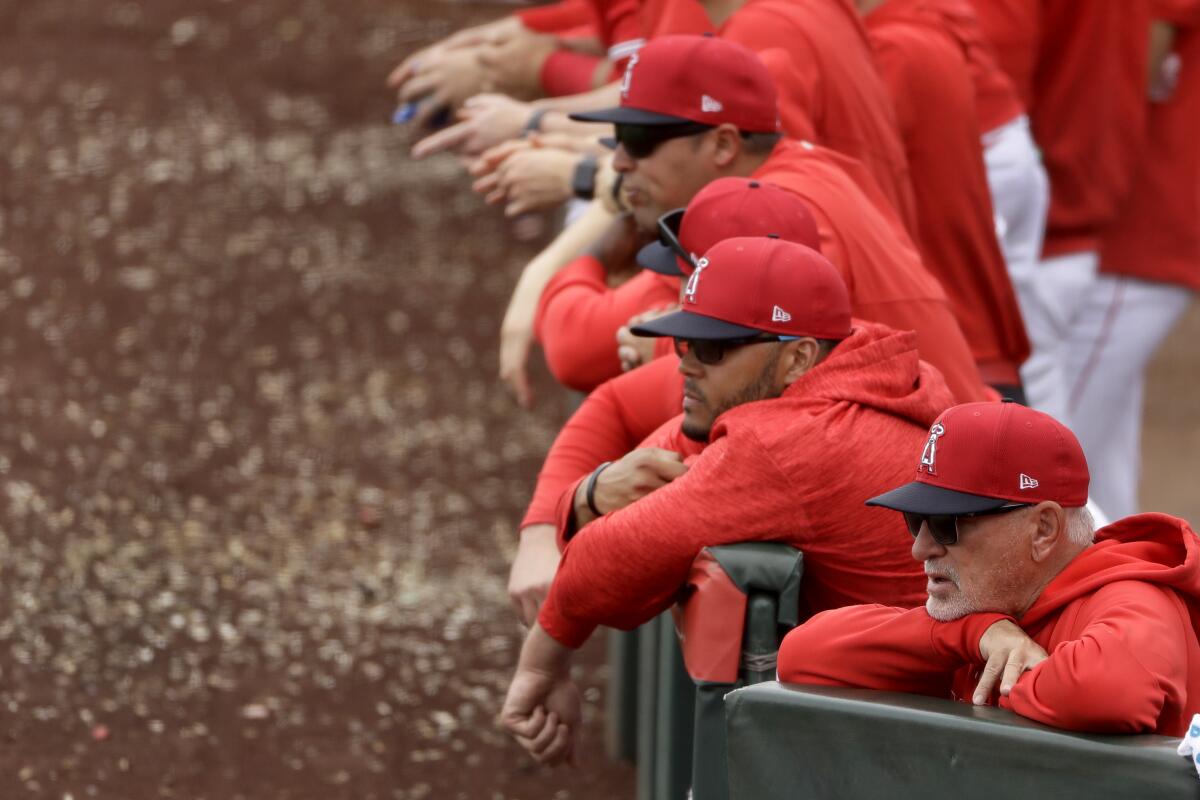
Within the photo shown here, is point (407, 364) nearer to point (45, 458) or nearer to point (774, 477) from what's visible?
point (45, 458)

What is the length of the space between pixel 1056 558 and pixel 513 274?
6085 mm

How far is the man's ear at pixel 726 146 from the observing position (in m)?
Answer: 3.22

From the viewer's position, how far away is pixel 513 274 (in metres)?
8.02

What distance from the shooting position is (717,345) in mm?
2504

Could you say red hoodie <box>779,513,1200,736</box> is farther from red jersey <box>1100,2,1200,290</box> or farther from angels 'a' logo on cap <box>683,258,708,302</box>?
red jersey <box>1100,2,1200,290</box>

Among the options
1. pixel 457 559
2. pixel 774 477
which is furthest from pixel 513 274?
pixel 774 477

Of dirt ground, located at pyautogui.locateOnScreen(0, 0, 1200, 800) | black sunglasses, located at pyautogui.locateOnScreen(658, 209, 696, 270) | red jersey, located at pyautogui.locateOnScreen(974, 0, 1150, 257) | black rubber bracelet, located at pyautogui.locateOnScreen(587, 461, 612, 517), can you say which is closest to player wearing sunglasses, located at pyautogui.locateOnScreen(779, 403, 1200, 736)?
black rubber bracelet, located at pyautogui.locateOnScreen(587, 461, 612, 517)

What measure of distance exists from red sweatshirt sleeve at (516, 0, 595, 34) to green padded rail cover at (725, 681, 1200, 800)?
3.37 m

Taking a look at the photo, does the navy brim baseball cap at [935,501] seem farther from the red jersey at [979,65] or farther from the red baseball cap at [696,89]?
the red jersey at [979,65]

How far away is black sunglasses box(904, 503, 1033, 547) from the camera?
2012mm

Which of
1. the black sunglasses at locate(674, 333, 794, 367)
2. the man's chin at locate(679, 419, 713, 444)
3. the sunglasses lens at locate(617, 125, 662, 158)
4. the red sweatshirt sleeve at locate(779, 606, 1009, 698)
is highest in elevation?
the sunglasses lens at locate(617, 125, 662, 158)

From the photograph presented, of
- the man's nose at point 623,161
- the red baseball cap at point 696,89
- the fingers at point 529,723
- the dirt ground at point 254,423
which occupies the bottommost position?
the dirt ground at point 254,423

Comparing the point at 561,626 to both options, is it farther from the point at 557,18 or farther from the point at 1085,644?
the point at 557,18

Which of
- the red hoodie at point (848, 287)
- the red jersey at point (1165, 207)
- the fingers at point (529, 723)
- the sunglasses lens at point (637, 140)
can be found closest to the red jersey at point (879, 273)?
the red hoodie at point (848, 287)
